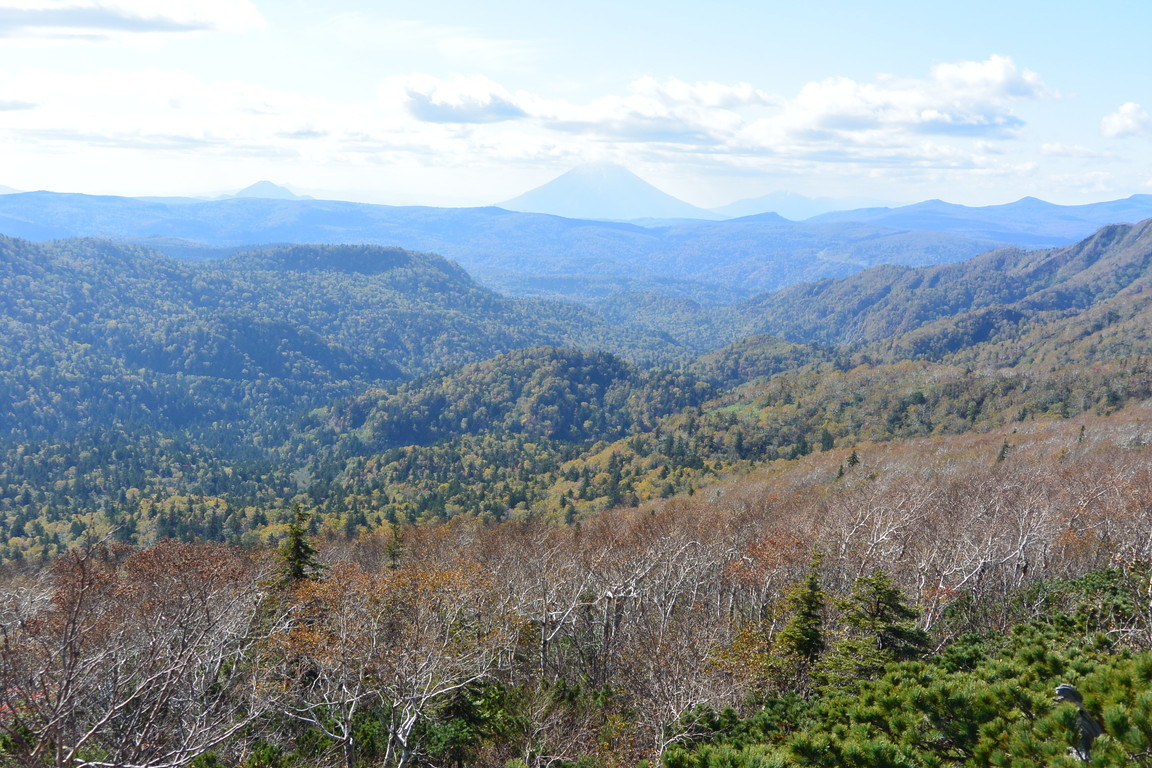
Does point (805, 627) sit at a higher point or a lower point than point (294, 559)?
higher

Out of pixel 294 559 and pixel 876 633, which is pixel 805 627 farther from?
pixel 294 559

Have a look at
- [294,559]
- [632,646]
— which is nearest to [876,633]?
[632,646]

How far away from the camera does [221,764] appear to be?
923 inches

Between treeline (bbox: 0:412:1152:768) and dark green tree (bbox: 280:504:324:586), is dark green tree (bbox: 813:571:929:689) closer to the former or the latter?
treeline (bbox: 0:412:1152:768)

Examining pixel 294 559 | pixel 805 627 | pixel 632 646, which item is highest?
pixel 805 627

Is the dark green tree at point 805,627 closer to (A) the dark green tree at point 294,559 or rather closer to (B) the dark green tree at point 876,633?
(B) the dark green tree at point 876,633

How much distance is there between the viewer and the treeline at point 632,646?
1351 centimetres

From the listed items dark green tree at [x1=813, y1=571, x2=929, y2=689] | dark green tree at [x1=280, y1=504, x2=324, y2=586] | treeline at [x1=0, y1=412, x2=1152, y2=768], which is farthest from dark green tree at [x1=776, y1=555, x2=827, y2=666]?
dark green tree at [x1=280, y1=504, x2=324, y2=586]

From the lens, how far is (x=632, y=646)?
1566 inches

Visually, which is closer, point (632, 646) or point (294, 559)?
point (632, 646)

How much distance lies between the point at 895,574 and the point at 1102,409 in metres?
140

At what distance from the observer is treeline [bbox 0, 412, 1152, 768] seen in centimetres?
1351

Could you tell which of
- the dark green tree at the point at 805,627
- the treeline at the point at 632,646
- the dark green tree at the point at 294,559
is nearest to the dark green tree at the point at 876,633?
the treeline at the point at 632,646

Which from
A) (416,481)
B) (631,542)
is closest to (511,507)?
(416,481)
